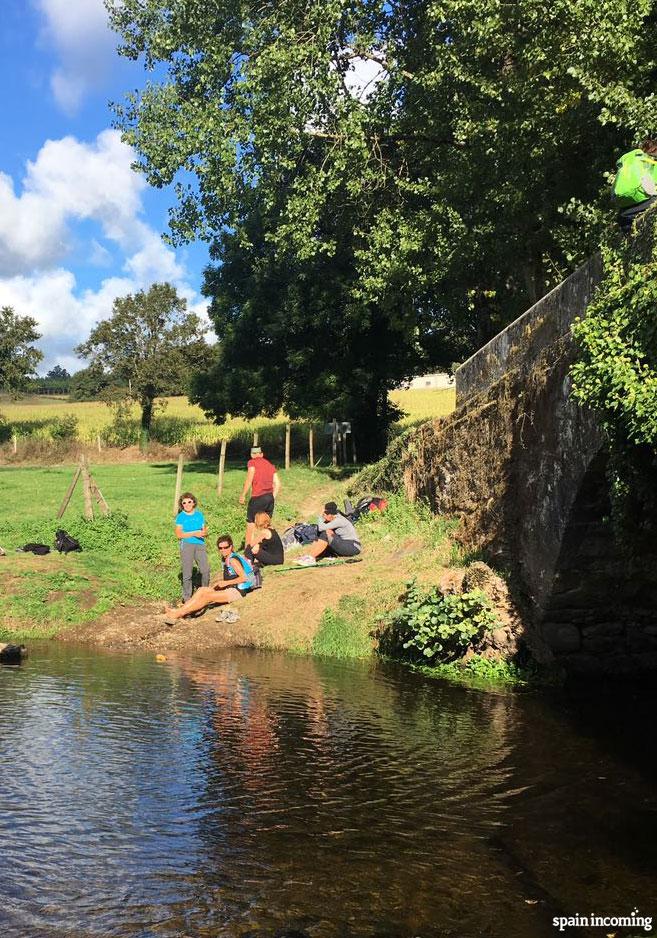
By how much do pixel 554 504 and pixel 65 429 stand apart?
4045cm

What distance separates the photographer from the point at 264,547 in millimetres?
15117

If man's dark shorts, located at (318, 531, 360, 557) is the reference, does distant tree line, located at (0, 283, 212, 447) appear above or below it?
above

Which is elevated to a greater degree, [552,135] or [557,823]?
[552,135]

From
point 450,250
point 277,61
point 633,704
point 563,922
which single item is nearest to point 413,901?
point 563,922

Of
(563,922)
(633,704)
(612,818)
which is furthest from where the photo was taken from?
(633,704)

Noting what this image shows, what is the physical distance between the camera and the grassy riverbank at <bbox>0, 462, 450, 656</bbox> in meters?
12.5

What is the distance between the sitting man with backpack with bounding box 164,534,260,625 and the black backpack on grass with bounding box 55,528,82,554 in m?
2.95

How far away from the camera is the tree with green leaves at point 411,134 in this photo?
1496 centimetres

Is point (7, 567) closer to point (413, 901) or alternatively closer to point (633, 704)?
point (633, 704)

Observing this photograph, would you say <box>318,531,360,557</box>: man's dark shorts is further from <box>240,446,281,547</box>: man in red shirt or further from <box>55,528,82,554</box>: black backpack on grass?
<box>55,528,82,554</box>: black backpack on grass

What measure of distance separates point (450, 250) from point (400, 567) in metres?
8.49

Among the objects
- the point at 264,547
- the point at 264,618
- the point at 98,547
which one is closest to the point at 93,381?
the point at 98,547

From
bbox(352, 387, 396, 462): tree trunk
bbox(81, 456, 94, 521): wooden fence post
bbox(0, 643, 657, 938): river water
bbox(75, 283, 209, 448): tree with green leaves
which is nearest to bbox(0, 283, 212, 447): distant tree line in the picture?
bbox(75, 283, 209, 448): tree with green leaves

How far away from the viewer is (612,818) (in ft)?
19.1
